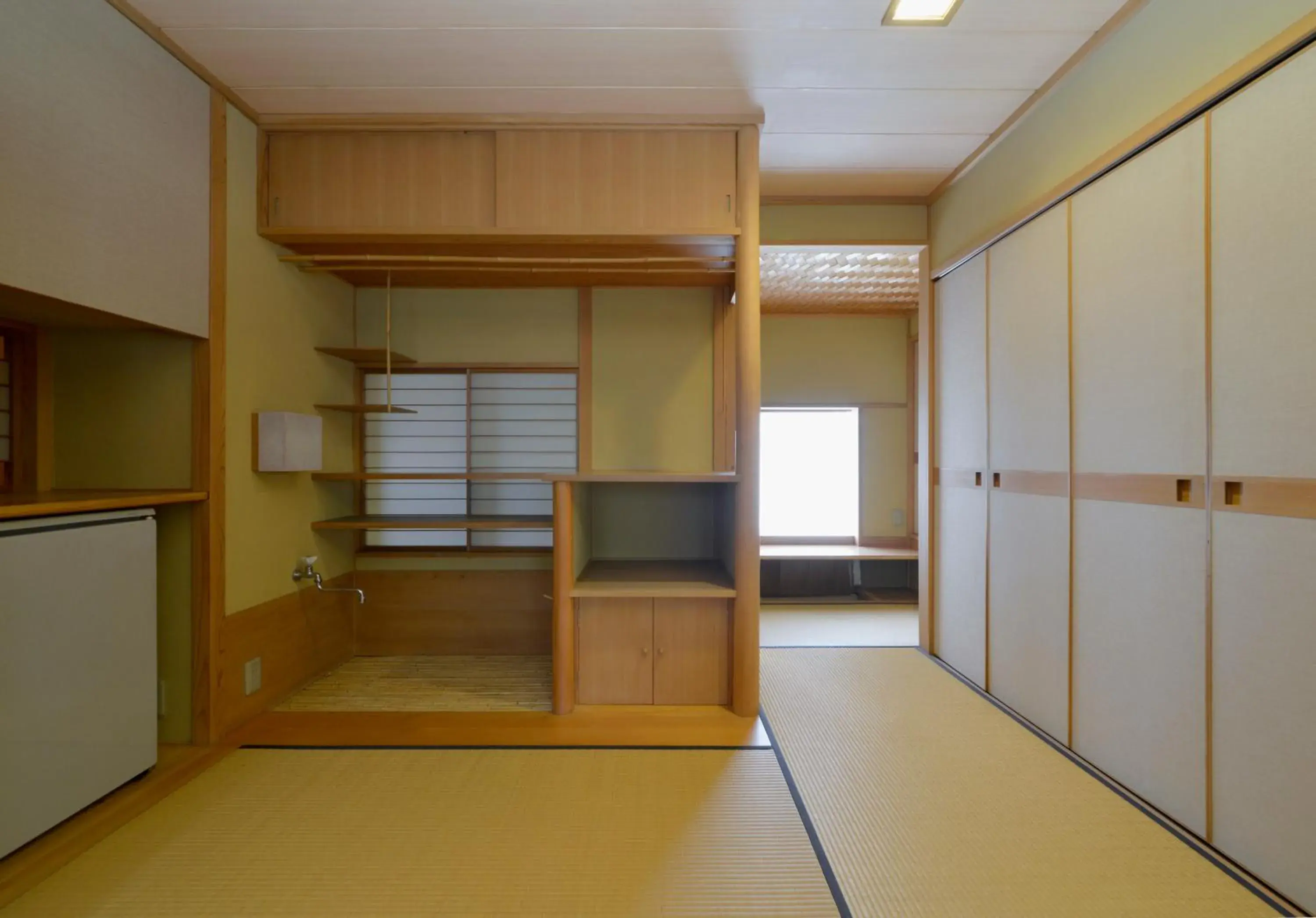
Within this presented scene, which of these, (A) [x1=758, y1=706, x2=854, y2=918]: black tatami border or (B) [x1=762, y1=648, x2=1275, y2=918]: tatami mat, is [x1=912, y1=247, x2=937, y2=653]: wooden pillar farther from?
(A) [x1=758, y1=706, x2=854, y2=918]: black tatami border

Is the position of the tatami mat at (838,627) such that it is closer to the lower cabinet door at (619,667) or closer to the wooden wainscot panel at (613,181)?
the lower cabinet door at (619,667)

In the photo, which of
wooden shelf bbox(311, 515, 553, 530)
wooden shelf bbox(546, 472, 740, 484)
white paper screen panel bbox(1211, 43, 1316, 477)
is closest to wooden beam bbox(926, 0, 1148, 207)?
white paper screen panel bbox(1211, 43, 1316, 477)

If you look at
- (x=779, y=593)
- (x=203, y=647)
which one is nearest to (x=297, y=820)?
(x=203, y=647)

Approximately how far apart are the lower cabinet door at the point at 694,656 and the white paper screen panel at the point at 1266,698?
6.00 feet

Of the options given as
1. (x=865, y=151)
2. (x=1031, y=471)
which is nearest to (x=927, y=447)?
(x=1031, y=471)

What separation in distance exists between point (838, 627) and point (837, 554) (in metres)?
1.14

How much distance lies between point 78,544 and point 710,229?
2.72 m

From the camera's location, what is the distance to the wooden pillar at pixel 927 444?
4.04m

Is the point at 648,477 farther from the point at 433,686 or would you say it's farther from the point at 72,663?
the point at 72,663

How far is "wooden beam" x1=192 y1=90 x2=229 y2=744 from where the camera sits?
108 inches

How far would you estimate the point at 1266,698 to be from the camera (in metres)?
1.84

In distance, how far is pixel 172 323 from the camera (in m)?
2.58

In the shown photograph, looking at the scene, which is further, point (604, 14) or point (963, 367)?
point (963, 367)

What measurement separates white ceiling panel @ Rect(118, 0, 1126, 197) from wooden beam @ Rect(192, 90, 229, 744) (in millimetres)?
489
